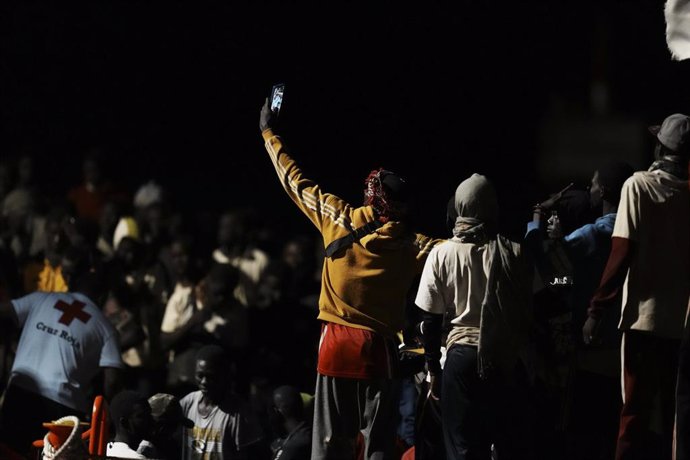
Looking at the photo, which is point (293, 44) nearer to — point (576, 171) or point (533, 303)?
point (576, 171)

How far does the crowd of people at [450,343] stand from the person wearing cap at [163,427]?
16 mm

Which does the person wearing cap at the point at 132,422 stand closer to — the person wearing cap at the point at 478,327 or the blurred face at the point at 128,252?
the person wearing cap at the point at 478,327

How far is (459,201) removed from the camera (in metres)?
9.55

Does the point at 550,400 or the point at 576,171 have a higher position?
the point at 576,171

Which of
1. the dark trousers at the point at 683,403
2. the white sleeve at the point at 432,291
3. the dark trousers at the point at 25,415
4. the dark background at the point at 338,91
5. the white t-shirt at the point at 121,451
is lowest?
the white t-shirt at the point at 121,451

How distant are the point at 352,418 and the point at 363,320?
571 millimetres

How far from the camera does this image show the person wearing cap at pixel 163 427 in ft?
34.2

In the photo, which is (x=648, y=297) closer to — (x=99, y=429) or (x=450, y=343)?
(x=450, y=343)

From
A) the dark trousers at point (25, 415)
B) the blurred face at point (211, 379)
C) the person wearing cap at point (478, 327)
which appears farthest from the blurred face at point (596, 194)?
the dark trousers at point (25, 415)

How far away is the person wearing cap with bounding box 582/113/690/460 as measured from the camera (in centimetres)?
882


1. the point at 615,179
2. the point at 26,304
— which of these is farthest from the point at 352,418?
the point at 26,304

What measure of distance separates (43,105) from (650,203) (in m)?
11.9

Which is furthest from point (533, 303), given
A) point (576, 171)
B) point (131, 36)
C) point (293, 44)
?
point (131, 36)

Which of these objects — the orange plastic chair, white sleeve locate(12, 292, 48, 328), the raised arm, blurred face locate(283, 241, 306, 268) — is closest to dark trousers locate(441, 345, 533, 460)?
the raised arm
